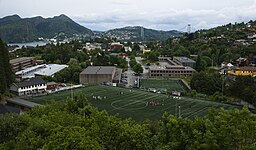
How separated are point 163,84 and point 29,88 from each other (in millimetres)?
13113

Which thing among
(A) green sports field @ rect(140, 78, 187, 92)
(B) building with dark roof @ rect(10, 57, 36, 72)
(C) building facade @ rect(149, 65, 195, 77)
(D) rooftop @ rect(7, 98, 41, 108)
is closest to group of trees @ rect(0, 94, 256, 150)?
(D) rooftop @ rect(7, 98, 41, 108)

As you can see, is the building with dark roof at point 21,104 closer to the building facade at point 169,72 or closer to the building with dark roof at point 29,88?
the building with dark roof at point 29,88

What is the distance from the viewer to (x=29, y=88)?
23484mm

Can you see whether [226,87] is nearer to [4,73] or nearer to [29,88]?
[29,88]

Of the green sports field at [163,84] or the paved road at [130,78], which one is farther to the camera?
the paved road at [130,78]

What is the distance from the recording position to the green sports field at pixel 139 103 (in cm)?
1773

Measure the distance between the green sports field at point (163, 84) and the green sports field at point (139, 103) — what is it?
355 centimetres

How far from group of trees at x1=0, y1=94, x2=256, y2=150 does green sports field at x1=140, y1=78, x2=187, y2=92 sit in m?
16.8

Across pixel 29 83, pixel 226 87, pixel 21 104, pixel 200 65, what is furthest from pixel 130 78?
pixel 21 104

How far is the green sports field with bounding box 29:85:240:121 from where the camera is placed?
58.2ft

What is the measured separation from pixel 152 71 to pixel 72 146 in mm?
27891

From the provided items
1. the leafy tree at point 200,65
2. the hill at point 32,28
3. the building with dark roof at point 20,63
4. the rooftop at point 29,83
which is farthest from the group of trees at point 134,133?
the hill at point 32,28

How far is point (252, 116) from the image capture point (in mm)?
6676

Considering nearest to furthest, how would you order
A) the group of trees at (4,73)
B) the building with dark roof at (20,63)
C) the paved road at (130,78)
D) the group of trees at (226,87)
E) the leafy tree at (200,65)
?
the group of trees at (4,73), the group of trees at (226,87), the paved road at (130,78), the building with dark roof at (20,63), the leafy tree at (200,65)
